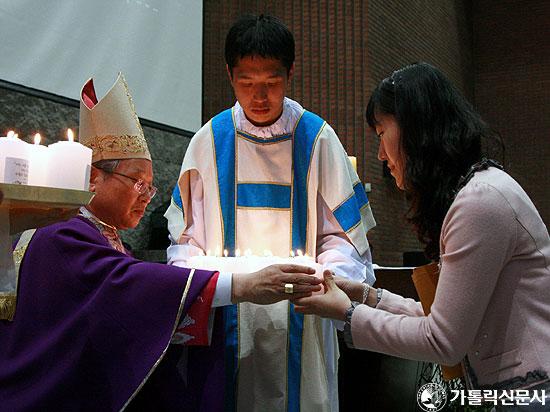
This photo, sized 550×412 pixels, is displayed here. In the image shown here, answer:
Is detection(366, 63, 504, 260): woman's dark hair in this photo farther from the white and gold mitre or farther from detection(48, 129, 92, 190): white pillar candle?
the white and gold mitre

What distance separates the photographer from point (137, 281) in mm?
2135

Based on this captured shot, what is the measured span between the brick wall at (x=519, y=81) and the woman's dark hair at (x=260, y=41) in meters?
10.5

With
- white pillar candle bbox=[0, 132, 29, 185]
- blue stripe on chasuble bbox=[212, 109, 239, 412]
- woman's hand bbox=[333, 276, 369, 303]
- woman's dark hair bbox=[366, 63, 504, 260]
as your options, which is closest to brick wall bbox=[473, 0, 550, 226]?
blue stripe on chasuble bbox=[212, 109, 239, 412]

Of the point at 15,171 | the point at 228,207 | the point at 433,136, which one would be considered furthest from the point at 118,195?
the point at 433,136

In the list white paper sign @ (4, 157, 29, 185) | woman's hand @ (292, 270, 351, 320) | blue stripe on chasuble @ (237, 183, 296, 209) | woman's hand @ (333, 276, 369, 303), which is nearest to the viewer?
white paper sign @ (4, 157, 29, 185)

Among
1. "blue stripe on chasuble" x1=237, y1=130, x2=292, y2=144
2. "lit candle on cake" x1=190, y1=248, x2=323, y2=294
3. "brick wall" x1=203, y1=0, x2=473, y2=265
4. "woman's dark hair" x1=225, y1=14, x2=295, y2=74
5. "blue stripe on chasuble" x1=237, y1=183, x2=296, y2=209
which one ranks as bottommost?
"lit candle on cake" x1=190, y1=248, x2=323, y2=294

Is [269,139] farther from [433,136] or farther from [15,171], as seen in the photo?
[15,171]

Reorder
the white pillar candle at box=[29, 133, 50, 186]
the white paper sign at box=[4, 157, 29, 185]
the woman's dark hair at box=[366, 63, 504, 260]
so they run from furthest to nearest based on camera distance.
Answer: the woman's dark hair at box=[366, 63, 504, 260] → the white pillar candle at box=[29, 133, 50, 186] → the white paper sign at box=[4, 157, 29, 185]

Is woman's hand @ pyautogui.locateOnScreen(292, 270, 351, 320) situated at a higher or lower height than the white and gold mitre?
lower

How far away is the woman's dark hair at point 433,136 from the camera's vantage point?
1.88 m

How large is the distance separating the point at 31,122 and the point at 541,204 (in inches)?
394

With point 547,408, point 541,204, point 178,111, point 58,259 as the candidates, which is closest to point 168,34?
point 178,111

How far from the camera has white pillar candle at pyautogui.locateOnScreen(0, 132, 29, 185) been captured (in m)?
1.49

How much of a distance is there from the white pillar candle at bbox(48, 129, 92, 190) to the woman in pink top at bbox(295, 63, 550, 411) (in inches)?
33.8
